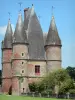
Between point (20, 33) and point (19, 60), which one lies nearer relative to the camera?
point (19, 60)

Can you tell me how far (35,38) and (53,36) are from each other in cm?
445

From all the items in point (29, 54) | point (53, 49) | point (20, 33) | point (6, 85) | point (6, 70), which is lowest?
point (6, 85)

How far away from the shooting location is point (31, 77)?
79875mm

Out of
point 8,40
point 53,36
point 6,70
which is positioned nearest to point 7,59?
point 6,70

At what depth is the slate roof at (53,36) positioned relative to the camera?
8000cm

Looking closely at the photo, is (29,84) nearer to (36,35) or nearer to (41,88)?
(41,88)

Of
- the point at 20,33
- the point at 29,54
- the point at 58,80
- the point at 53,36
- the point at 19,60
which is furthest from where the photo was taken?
the point at 29,54

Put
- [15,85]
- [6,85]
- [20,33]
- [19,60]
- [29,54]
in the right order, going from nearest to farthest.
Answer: [15,85] → [19,60] → [20,33] → [29,54] → [6,85]

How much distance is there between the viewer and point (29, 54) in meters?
80.5

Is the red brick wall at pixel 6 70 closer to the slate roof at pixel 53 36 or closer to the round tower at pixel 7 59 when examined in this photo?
the round tower at pixel 7 59

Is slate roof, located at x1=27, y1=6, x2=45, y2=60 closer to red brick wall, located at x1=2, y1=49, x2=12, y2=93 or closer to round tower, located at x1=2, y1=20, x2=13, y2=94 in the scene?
round tower, located at x1=2, y1=20, x2=13, y2=94

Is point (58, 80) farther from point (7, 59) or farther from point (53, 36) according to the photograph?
point (7, 59)

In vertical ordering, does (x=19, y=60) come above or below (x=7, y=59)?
below

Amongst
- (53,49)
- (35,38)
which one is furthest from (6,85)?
(53,49)
